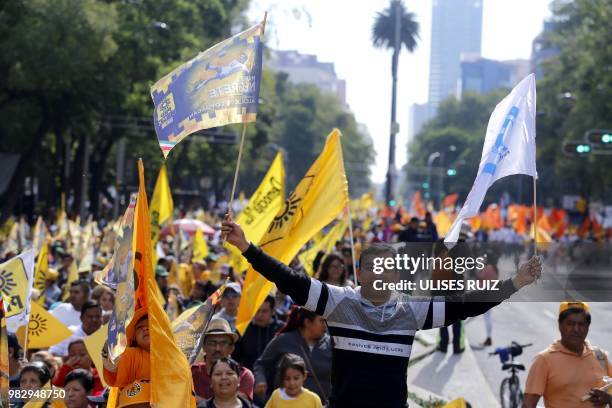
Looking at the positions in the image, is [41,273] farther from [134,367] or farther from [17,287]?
[134,367]

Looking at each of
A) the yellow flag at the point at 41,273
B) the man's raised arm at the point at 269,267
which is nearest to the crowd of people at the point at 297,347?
the man's raised arm at the point at 269,267

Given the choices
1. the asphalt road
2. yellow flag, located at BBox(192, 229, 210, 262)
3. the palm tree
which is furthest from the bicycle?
the palm tree

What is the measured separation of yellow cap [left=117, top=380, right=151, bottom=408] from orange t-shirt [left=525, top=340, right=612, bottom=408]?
1.93 metres

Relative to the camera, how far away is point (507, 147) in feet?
20.3

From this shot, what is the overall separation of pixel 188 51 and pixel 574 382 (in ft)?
118

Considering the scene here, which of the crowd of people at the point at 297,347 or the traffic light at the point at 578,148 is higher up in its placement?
the traffic light at the point at 578,148

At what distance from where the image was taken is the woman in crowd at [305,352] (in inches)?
304

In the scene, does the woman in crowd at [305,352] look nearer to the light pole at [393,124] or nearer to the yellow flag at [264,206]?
the yellow flag at [264,206]

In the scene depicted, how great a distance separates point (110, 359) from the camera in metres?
5.96

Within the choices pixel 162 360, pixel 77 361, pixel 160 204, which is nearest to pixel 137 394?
pixel 162 360

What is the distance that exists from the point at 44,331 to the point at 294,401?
11.1 ft

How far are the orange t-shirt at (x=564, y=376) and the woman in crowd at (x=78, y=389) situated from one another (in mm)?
2577

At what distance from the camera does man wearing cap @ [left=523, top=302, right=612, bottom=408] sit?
20.6ft

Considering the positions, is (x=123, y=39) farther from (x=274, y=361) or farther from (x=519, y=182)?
(x=519, y=182)
